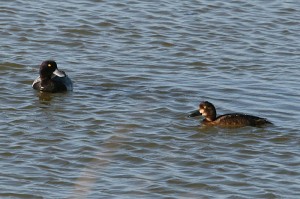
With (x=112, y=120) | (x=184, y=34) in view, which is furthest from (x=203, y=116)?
(x=184, y=34)

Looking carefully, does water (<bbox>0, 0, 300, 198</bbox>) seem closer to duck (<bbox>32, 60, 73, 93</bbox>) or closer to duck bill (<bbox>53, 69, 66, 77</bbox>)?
duck (<bbox>32, 60, 73, 93</bbox>)

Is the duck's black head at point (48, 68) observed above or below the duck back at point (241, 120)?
above

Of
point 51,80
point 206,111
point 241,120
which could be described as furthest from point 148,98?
point 241,120

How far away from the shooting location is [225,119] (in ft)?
39.0

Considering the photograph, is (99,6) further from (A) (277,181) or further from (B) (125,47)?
(A) (277,181)

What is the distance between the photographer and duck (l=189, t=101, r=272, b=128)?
1178 cm

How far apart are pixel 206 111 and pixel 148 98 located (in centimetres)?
128

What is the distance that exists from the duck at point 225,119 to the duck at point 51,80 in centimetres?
201

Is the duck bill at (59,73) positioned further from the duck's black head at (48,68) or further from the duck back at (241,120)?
the duck back at (241,120)

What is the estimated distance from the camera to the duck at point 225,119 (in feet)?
38.7

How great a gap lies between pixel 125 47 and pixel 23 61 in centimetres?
177

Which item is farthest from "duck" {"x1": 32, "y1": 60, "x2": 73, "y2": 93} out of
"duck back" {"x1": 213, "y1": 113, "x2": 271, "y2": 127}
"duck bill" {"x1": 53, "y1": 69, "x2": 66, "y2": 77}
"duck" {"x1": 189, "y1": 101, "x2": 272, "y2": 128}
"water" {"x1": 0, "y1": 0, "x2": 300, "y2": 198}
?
"duck back" {"x1": 213, "y1": 113, "x2": 271, "y2": 127}

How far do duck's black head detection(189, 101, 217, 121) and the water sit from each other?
0.15 metres

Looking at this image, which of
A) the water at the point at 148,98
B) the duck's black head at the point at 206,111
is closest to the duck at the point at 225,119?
the duck's black head at the point at 206,111
